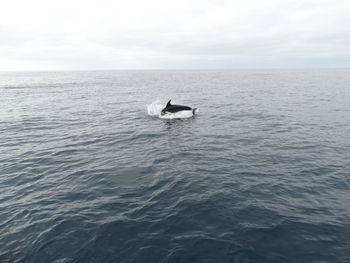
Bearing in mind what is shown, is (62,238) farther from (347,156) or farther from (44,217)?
(347,156)

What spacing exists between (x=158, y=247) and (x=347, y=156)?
55.1 feet

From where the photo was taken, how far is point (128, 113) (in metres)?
38.4

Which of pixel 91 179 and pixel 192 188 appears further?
pixel 91 179

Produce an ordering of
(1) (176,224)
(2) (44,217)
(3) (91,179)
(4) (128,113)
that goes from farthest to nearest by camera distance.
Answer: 1. (4) (128,113)
2. (3) (91,179)
3. (2) (44,217)
4. (1) (176,224)

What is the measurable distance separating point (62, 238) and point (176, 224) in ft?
16.4

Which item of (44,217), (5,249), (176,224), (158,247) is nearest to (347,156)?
(176,224)

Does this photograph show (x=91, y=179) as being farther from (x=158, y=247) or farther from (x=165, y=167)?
(x=158, y=247)

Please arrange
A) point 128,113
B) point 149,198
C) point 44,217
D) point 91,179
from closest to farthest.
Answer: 1. point 44,217
2. point 149,198
3. point 91,179
4. point 128,113

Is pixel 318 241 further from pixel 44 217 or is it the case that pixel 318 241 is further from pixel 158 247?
pixel 44 217

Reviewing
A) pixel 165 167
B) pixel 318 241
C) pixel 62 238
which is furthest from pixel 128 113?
pixel 318 241

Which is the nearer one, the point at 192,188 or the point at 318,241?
the point at 318,241

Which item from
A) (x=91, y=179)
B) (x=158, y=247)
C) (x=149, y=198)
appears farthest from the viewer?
(x=91, y=179)

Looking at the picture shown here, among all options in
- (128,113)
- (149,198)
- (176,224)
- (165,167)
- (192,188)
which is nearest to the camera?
(176,224)

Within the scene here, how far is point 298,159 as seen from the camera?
17.9m
